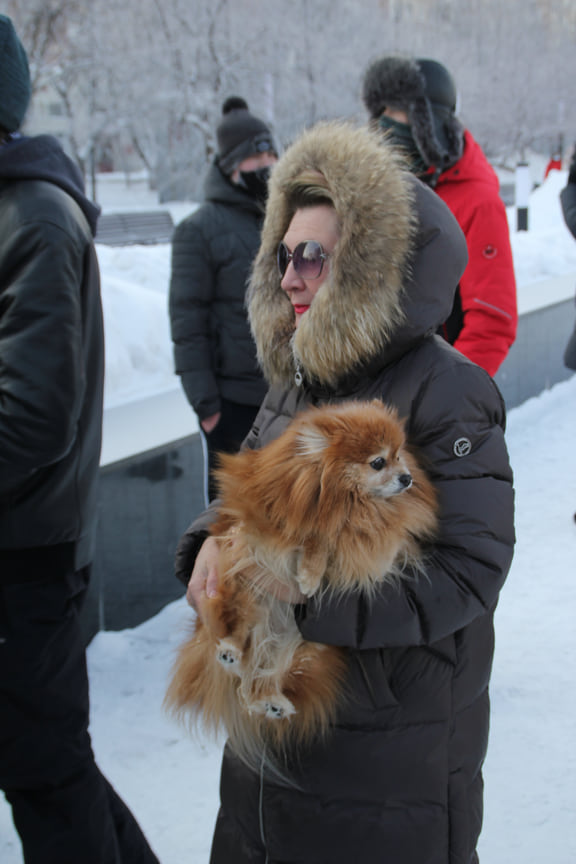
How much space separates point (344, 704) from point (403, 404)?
24.4 inches

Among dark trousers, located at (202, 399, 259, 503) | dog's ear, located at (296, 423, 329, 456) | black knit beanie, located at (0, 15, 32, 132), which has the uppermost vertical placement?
black knit beanie, located at (0, 15, 32, 132)

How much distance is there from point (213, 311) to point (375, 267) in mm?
2510

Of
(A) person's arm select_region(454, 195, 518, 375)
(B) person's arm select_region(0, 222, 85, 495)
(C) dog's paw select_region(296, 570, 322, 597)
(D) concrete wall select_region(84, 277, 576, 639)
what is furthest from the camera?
(D) concrete wall select_region(84, 277, 576, 639)

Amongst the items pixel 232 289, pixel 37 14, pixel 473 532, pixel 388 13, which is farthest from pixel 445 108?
pixel 388 13

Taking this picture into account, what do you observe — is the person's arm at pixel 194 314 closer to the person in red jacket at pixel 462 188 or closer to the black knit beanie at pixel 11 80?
the person in red jacket at pixel 462 188

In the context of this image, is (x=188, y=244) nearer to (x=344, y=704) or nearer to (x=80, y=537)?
(x=80, y=537)

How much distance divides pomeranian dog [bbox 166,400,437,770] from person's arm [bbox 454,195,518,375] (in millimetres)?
1743

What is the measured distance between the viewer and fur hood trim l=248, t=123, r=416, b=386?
63.9 inches

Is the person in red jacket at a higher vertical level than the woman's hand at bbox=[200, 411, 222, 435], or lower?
higher

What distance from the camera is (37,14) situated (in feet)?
69.1

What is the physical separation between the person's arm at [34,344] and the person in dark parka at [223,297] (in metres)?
2.06

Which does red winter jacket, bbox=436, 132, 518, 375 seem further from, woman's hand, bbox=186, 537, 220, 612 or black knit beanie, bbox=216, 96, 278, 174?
woman's hand, bbox=186, 537, 220, 612

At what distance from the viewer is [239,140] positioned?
405cm

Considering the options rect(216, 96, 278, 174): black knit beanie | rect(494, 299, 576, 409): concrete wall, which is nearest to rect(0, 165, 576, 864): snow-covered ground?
rect(494, 299, 576, 409): concrete wall
